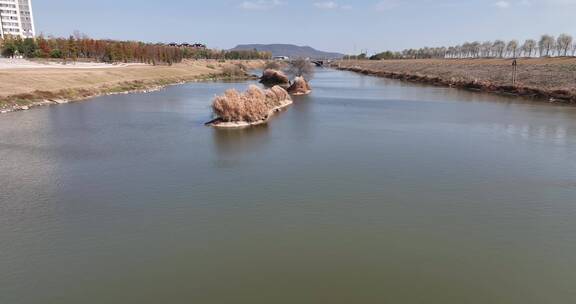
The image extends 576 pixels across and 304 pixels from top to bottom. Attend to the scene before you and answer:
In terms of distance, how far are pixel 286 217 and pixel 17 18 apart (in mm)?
161541

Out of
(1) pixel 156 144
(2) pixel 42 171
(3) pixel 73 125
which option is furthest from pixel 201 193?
(3) pixel 73 125

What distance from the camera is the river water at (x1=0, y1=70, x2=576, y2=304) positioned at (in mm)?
8570

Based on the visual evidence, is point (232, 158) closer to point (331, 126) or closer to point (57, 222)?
point (57, 222)

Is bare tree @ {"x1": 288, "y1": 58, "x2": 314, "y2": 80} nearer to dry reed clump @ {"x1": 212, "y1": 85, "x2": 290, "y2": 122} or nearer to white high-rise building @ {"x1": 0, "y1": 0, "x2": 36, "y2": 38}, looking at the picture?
dry reed clump @ {"x1": 212, "y1": 85, "x2": 290, "y2": 122}

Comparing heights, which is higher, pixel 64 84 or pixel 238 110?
pixel 64 84

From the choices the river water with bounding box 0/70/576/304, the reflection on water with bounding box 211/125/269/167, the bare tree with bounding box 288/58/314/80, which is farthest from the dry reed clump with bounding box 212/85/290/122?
the bare tree with bounding box 288/58/314/80

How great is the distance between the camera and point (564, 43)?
10562cm

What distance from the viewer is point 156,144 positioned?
69.1 ft

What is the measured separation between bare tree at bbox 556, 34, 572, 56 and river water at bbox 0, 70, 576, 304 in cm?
10369

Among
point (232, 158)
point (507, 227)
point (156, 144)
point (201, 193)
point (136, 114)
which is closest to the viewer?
point (507, 227)

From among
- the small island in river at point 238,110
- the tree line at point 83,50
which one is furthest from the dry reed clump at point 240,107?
the tree line at point 83,50

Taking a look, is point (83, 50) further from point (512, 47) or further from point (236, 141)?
point (512, 47)

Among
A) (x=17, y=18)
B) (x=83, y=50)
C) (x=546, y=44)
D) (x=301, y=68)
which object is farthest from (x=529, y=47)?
(x=17, y=18)

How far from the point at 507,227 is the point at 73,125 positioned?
24682mm
